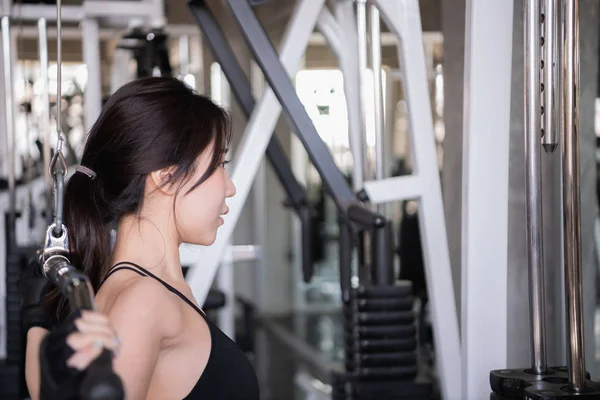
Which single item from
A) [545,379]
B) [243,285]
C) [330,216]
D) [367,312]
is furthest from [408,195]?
[243,285]

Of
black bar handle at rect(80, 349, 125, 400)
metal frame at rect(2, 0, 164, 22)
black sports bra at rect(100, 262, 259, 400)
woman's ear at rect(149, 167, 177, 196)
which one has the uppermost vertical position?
metal frame at rect(2, 0, 164, 22)

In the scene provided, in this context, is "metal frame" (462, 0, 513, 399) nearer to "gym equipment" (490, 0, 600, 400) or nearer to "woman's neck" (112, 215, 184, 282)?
"gym equipment" (490, 0, 600, 400)

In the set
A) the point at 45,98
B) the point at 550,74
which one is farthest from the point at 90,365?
the point at 45,98

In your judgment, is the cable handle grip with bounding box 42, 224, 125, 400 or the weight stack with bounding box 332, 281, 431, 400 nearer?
the cable handle grip with bounding box 42, 224, 125, 400

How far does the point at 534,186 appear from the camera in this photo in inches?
66.0

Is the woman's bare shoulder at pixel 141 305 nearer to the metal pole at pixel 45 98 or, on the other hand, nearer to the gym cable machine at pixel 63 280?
the gym cable machine at pixel 63 280

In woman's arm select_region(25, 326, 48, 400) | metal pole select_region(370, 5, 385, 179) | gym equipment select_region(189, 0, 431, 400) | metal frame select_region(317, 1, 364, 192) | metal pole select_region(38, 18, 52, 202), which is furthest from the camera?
metal pole select_region(38, 18, 52, 202)

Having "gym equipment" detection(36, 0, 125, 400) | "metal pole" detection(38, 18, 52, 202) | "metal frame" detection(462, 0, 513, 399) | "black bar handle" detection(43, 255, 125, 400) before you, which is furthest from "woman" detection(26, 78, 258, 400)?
"metal pole" detection(38, 18, 52, 202)

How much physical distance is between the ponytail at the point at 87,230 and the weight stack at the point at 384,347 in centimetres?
99

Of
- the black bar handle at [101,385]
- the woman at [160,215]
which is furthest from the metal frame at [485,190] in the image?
the black bar handle at [101,385]

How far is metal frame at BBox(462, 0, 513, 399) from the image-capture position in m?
1.94

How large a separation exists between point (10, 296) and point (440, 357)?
89.0 inches

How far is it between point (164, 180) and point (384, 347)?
1.10 m

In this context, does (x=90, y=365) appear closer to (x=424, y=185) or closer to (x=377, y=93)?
(x=424, y=185)
